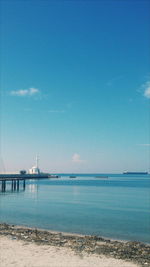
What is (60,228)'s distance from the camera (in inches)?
891

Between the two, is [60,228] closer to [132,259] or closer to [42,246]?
[42,246]

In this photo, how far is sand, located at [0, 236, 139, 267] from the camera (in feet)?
38.6

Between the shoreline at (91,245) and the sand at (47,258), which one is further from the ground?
the sand at (47,258)

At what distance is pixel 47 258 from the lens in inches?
496

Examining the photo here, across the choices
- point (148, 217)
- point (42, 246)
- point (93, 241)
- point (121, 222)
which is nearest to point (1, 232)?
point (42, 246)

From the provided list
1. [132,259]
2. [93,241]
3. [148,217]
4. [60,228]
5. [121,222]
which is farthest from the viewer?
[148,217]

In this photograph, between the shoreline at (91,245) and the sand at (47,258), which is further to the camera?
the shoreline at (91,245)

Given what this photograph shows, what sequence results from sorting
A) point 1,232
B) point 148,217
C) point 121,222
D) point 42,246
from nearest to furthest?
1. point 42,246
2. point 1,232
3. point 121,222
4. point 148,217

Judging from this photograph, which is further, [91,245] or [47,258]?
[91,245]

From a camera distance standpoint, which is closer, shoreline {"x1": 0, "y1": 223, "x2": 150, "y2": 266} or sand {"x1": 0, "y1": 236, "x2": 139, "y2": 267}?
sand {"x1": 0, "y1": 236, "x2": 139, "y2": 267}

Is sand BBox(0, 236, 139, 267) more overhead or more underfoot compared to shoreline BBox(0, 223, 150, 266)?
more overhead

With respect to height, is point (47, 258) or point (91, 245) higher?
point (47, 258)

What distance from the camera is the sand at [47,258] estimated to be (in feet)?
38.6

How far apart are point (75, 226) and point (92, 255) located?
34.6 ft
